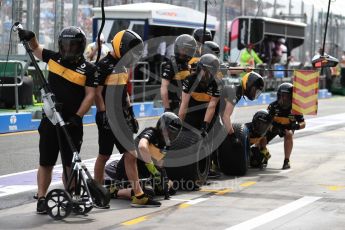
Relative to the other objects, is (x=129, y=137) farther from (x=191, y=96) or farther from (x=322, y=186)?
(x=322, y=186)

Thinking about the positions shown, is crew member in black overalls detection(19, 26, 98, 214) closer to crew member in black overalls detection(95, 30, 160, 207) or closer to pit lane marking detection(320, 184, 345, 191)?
crew member in black overalls detection(95, 30, 160, 207)

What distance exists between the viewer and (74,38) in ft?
26.9

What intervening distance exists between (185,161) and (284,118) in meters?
2.53

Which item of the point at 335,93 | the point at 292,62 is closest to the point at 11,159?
the point at 292,62

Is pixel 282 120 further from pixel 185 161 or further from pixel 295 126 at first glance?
pixel 185 161

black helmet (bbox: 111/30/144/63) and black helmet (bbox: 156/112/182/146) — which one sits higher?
black helmet (bbox: 111/30/144/63)

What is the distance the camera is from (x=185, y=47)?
10.7m

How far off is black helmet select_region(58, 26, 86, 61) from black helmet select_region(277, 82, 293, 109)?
4.27 meters

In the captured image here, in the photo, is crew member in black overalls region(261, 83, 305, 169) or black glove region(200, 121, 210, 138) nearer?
black glove region(200, 121, 210, 138)

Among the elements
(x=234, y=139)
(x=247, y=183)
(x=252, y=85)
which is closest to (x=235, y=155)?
(x=234, y=139)

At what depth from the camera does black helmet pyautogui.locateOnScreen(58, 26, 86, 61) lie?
323 inches

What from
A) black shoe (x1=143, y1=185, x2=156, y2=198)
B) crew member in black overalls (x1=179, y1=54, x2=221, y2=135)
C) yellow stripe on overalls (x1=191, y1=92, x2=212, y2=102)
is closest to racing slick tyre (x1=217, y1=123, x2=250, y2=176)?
crew member in black overalls (x1=179, y1=54, x2=221, y2=135)

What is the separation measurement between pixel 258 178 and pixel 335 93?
23621 millimetres

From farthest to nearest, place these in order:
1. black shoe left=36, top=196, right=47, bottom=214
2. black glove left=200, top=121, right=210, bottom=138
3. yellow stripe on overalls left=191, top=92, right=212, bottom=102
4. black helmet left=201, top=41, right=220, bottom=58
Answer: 1. black helmet left=201, top=41, right=220, bottom=58
2. yellow stripe on overalls left=191, top=92, right=212, bottom=102
3. black glove left=200, top=121, right=210, bottom=138
4. black shoe left=36, top=196, right=47, bottom=214
